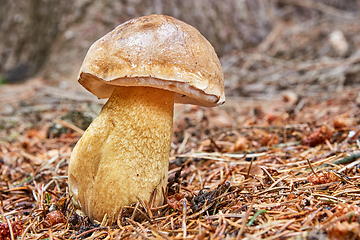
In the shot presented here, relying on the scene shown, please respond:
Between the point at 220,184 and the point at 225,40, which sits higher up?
the point at 225,40

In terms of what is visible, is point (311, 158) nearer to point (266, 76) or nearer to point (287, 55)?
point (266, 76)

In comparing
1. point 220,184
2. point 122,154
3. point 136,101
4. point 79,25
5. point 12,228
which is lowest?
point 220,184

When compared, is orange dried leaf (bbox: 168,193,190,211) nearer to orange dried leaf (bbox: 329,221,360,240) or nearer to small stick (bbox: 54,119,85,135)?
orange dried leaf (bbox: 329,221,360,240)

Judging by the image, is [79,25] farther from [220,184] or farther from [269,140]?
[220,184]

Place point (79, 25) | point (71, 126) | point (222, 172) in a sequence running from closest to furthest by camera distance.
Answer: point (222, 172) < point (71, 126) < point (79, 25)

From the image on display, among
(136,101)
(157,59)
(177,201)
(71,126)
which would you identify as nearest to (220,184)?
(177,201)

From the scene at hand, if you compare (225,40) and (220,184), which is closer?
(220,184)

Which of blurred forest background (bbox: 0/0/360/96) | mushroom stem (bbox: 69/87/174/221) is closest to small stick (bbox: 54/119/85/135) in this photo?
mushroom stem (bbox: 69/87/174/221)
